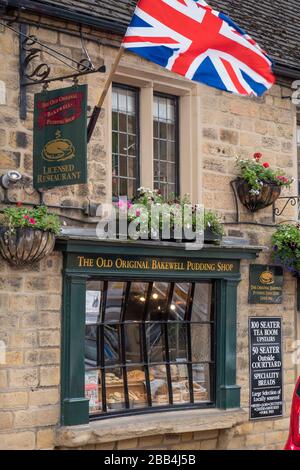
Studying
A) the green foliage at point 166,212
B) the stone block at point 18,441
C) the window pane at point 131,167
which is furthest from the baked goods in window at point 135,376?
the window pane at point 131,167

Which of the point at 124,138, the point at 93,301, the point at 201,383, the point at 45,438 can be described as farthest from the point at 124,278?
the point at 45,438

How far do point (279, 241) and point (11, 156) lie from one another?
3851 mm

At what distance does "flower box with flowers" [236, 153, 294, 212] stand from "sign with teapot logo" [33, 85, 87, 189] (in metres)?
3.03

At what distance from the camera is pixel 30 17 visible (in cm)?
888

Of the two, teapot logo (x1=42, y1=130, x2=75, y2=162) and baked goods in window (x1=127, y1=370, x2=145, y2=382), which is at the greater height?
teapot logo (x1=42, y1=130, x2=75, y2=162)

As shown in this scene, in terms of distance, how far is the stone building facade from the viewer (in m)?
8.62

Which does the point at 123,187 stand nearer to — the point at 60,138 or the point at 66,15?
the point at 60,138

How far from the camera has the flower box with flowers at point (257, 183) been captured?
34.3ft

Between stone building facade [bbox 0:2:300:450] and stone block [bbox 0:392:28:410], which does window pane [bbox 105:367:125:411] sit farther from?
stone block [bbox 0:392:28:410]

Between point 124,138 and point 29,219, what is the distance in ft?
7.17

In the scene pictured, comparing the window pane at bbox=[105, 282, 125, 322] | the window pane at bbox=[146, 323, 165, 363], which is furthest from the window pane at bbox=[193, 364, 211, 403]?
the window pane at bbox=[105, 282, 125, 322]

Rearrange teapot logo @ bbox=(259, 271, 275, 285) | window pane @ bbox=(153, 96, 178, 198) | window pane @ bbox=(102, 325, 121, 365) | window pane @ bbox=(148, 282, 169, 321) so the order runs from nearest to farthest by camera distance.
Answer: window pane @ bbox=(102, 325, 121, 365) → window pane @ bbox=(148, 282, 169, 321) → window pane @ bbox=(153, 96, 178, 198) → teapot logo @ bbox=(259, 271, 275, 285)

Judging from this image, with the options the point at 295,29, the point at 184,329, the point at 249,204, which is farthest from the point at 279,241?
the point at 295,29

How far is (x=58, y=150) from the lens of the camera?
8258 mm
